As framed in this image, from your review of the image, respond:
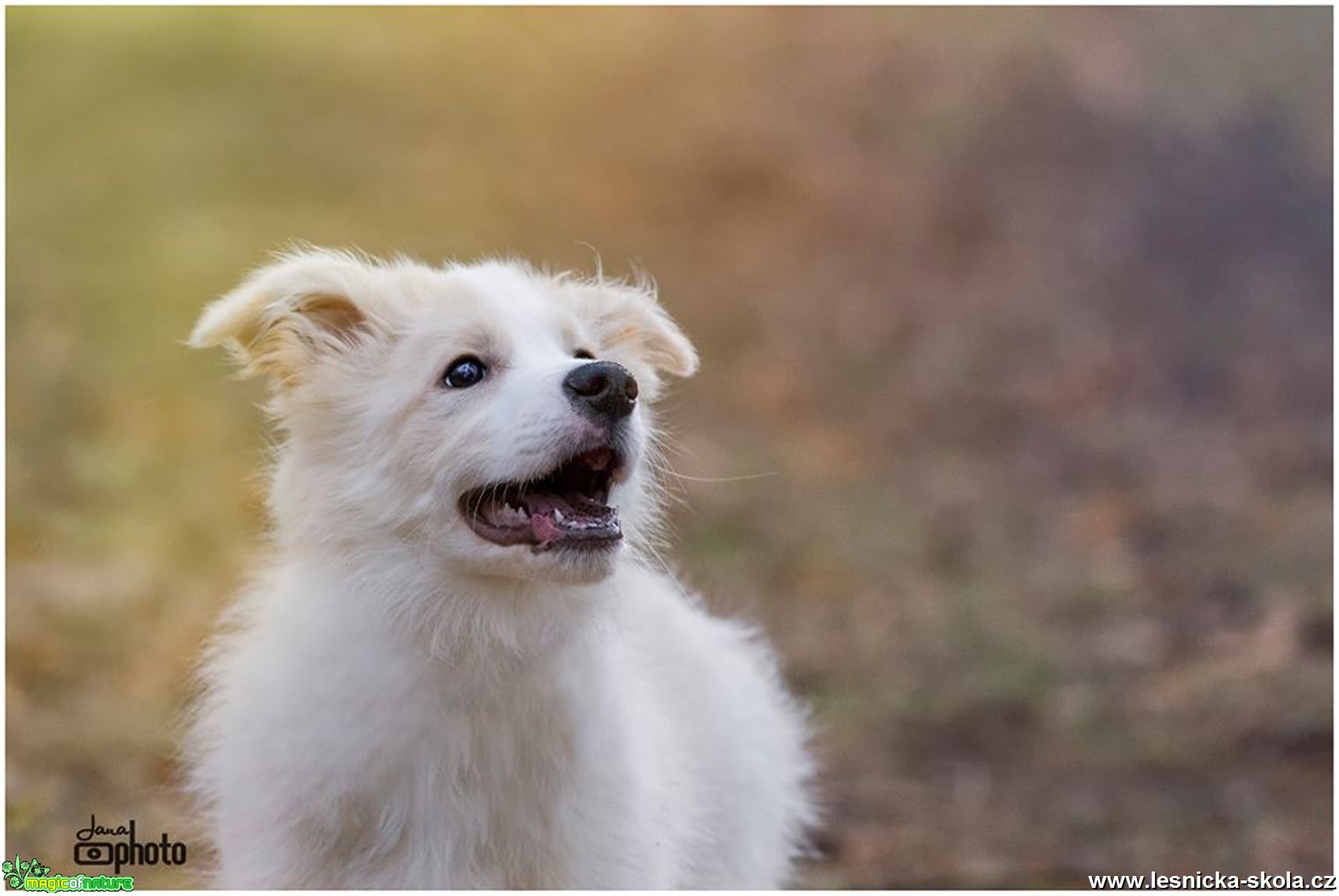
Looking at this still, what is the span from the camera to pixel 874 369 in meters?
9.12

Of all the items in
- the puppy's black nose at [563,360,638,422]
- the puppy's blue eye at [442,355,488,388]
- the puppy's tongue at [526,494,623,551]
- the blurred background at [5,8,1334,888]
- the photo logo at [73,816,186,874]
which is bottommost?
the photo logo at [73,816,186,874]

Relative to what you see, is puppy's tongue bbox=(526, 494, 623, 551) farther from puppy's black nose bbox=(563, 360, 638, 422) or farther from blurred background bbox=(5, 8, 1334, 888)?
blurred background bbox=(5, 8, 1334, 888)

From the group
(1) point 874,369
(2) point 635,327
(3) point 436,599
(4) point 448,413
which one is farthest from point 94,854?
→ (1) point 874,369

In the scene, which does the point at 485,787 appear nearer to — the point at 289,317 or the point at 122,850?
the point at 289,317

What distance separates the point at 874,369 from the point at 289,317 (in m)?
6.00

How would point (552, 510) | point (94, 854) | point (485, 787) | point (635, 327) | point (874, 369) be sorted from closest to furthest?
point (552, 510) → point (485, 787) → point (635, 327) → point (94, 854) → point (874, 369)

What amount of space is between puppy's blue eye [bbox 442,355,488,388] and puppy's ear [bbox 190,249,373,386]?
271 mm

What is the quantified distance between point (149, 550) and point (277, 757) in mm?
3993

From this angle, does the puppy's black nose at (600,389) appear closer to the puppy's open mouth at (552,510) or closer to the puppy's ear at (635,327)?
the puppy's open mouth at (552,510)

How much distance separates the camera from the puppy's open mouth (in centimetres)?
322

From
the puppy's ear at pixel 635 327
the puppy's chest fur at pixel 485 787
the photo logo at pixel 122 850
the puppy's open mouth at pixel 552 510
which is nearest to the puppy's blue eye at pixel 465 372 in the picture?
the puppy's open mouth at pixel 552 510

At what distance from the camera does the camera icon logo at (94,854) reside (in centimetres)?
408

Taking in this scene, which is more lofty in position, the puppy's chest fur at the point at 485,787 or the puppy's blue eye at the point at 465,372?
the puppy's blue eye at the point at 465,372

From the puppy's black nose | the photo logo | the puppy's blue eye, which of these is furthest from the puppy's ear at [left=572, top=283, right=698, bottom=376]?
the photo logo
